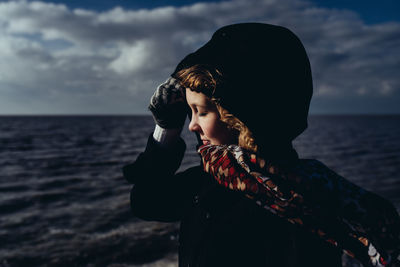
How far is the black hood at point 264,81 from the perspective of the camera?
4.49 feet

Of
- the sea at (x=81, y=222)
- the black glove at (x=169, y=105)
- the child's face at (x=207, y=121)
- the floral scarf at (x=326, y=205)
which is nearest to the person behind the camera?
the floral scarf at (x=326, y=205)

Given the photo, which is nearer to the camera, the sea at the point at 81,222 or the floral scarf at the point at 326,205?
the floral scarf at the point at 326,205

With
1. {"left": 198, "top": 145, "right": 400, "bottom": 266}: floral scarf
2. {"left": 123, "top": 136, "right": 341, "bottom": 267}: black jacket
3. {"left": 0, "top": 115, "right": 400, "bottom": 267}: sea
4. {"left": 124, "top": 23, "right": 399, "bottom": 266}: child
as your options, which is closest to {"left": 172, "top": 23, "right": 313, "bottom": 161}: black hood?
{"left": 124, "top": 23, "right": 399, "bottom": 266}: child

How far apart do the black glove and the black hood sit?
0.23 meters

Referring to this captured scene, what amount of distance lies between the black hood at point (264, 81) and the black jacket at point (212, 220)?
365 millimetres

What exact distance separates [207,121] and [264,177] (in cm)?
41

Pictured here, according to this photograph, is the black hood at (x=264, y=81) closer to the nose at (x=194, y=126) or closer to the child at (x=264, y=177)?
the child at (x=264, y=177)

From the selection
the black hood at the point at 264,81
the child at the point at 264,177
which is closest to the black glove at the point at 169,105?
the child at the point at 264,177

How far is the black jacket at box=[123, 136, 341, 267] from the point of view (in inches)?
52.9

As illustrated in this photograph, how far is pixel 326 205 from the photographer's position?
4.38ft

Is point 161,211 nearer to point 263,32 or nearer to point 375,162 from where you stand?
point 263,32

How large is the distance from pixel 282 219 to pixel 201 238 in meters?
0.43

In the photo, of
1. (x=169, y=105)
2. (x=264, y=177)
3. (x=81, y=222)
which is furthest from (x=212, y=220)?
(x=81, y=222)

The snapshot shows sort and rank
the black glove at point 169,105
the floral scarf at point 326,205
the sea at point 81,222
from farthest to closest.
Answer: the sea at point 81,222 → the black glove at point 169,105 → the floral scarf at point 326,205
